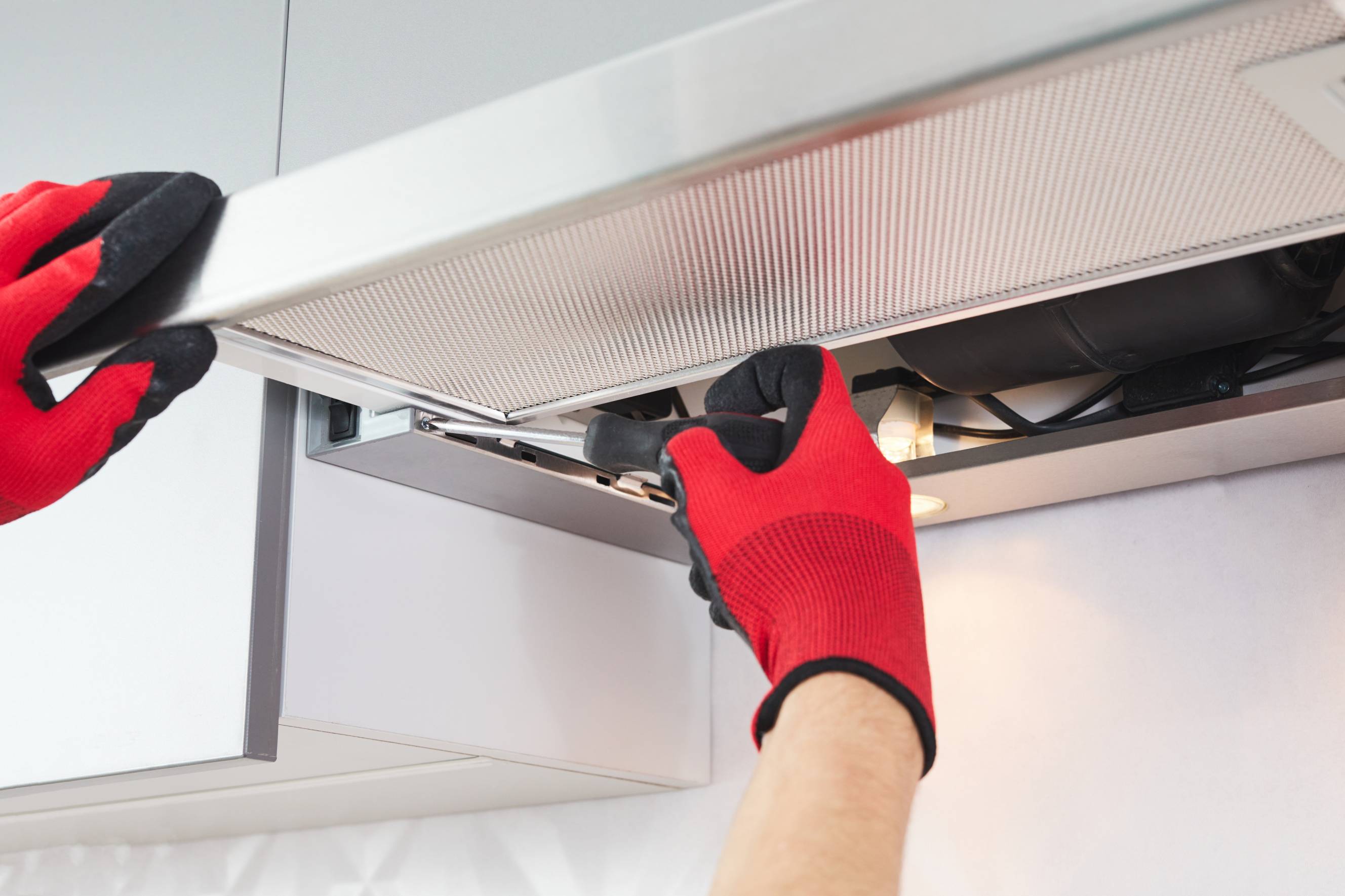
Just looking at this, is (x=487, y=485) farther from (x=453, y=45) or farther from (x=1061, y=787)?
(x=1061, y=787)

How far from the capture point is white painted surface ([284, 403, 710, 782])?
0.99 meters

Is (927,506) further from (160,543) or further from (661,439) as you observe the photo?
(160,543)

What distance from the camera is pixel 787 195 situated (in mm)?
549

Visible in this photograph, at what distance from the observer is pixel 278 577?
37.2 inches

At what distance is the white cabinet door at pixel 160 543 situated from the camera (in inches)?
36.9

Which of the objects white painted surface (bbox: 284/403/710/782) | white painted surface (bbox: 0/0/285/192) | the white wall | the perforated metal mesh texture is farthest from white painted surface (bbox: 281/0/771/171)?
the white wall

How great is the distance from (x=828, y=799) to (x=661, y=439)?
9.3 inches

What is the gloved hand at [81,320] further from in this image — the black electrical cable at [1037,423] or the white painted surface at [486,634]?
the black electrical cable at [1037,423]

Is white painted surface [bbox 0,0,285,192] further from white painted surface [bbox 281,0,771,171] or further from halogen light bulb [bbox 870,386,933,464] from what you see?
halogen light bulb [bbox 870,386,933,464]

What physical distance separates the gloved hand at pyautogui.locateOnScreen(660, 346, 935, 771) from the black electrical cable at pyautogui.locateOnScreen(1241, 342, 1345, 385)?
51 cm

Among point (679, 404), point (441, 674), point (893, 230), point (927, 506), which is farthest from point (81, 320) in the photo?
point (927, 506)

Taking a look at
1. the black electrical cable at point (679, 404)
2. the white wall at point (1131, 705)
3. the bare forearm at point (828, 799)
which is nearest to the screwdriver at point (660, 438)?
the bare forearm at point (828, 799)

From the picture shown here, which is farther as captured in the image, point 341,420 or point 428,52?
point 341,420

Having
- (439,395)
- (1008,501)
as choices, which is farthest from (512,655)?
(1008,501)
